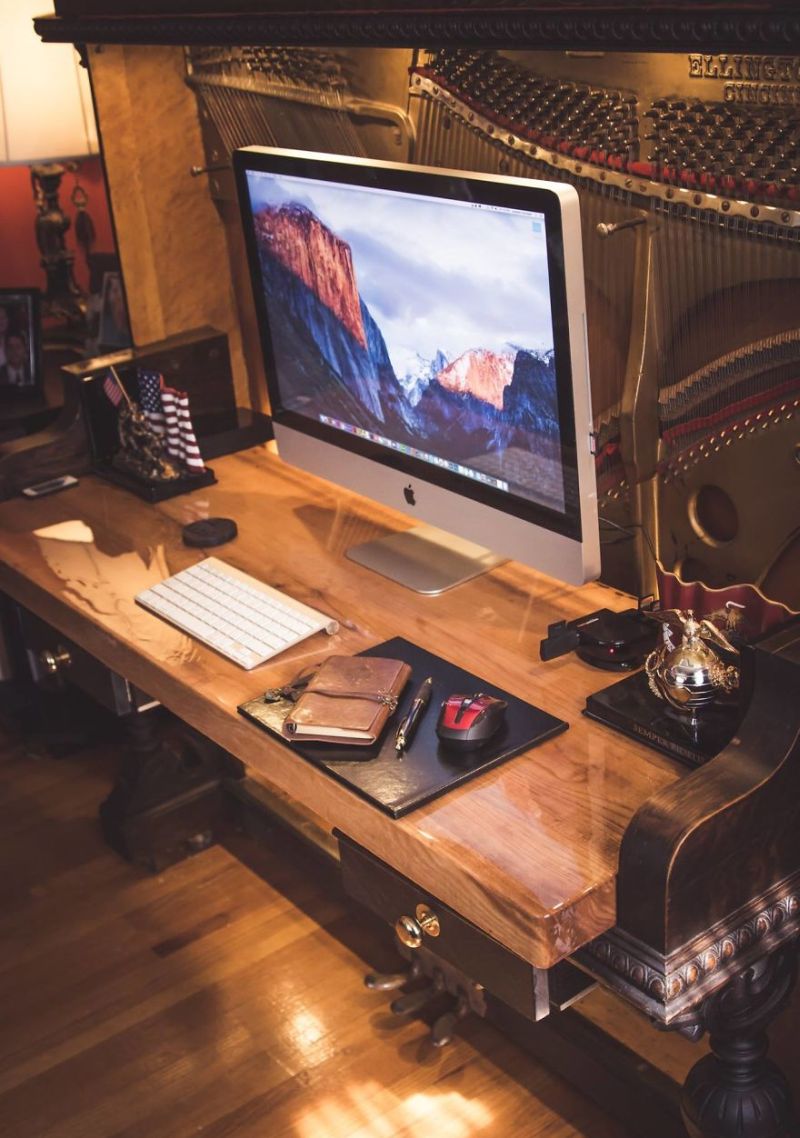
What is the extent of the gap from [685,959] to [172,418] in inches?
59.4

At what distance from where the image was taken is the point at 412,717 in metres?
1.69

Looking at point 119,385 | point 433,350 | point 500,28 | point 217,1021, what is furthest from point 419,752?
point 119,385

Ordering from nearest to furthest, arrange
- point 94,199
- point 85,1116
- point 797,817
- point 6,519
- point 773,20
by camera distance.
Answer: point 773,20 < point 797,817 < point 85,1116 < point 6,519 < point 94,199

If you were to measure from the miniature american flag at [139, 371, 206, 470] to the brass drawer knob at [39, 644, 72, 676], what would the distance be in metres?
0.41

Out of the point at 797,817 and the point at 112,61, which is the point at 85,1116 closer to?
the point at 797,817

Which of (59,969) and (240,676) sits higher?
(240,676)

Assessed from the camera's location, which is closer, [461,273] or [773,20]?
[773,20]

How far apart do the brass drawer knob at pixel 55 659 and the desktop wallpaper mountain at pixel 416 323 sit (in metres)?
0.61

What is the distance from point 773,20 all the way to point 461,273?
0.54 m

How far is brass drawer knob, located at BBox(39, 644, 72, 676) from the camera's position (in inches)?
96.3

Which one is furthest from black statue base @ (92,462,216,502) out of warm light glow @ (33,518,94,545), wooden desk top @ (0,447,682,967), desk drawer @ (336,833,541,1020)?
desk drawer @ (336,833,541,1020)

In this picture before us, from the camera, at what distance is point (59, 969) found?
8.41 ft

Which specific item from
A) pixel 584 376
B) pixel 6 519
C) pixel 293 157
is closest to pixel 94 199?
pixel 6 519

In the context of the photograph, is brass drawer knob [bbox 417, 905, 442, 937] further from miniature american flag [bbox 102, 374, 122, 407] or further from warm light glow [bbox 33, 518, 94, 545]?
miniature american flag [bbox 102, 374, 122, 407]
